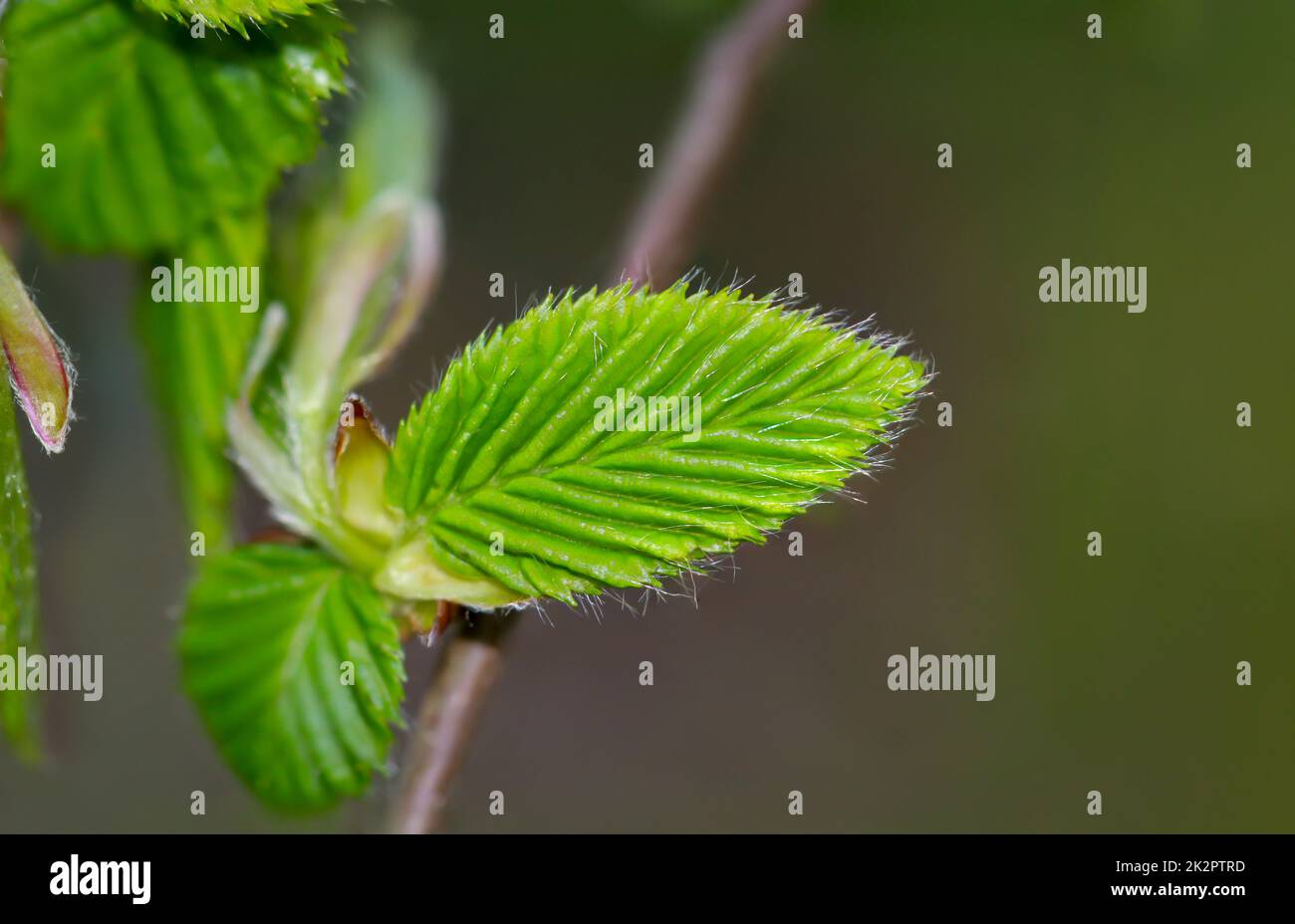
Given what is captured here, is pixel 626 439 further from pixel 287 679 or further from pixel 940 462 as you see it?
pixel 940 462

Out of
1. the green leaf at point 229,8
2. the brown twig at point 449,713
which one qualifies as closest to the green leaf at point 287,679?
the brown twig at point 449,713

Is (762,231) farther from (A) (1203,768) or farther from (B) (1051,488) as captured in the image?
(A) (1203,768)

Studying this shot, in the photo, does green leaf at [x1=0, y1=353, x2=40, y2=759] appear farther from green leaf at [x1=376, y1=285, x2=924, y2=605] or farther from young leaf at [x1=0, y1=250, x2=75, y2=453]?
green leaf at [x1=376, y1=285, x2=924, y2=605]

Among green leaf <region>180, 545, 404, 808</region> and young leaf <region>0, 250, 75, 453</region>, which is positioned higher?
young leaf <region>0, 250, 75, 453</region>

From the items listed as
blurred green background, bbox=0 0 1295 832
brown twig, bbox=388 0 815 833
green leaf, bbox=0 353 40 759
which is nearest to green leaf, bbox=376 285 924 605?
brown twig, bbox=388 0 815 833

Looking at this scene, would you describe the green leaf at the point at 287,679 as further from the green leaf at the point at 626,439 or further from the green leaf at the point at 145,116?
the green leaf at the point at 145,116

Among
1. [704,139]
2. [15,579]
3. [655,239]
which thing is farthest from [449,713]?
[704,139]
